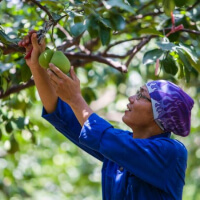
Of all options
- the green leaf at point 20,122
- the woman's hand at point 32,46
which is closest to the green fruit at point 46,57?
the woman's hand at point 32,46

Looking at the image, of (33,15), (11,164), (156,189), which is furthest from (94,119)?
(11,164)

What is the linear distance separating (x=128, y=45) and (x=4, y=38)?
2014 mm

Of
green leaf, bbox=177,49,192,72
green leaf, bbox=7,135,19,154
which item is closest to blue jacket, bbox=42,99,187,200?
green leaf, bbox=177,49,192,72

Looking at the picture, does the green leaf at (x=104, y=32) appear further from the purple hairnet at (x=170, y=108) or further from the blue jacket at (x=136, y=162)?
the blue jacket at (x=136, y=162)

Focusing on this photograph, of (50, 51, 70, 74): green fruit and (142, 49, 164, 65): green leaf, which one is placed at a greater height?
(50, 51, 70, 74): green fruit

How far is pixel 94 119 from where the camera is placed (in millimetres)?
1979

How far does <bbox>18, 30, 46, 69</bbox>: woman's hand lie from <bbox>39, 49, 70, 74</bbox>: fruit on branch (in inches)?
3.8

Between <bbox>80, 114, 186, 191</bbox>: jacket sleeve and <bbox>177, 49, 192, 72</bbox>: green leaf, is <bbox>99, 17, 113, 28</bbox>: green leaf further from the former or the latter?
<bbox>80, 114, 186, 191</bbox>: jacket sleeve

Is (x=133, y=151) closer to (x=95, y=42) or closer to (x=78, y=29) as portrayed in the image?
(x=78, y=29)

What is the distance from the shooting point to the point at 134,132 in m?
2.20

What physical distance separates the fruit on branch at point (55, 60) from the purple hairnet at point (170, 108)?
358mm

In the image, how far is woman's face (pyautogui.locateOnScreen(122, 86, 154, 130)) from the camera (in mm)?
2143

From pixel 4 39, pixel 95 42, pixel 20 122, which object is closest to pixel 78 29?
pixel 4 39

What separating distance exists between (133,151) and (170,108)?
27 centimetres
